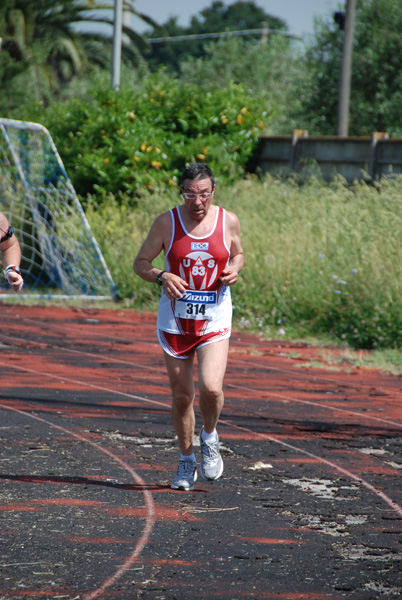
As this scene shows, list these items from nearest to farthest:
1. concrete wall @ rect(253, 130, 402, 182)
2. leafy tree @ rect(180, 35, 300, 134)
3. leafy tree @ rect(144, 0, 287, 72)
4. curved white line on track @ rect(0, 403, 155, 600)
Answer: curved white line on track @ rect(0, 403, 155, 600)
concrete wall @ rect(253, 130, 402, 182)
leafy tree @ rect(180, 35, 300, 134)
leafy tree @ rect(144, 0, 287, 72)

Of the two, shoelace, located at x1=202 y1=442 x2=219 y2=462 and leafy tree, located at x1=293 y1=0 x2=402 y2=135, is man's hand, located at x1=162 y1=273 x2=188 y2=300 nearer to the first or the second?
shoelace, located at x1=202 y1=442 x2=219 y2=462

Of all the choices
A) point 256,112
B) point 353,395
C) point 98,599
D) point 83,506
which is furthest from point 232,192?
point 98,599

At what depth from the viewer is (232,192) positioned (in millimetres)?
18281

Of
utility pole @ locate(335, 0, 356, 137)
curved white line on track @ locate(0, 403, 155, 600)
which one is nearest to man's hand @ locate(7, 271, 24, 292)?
curved white line on track @ locate(0, 403, 155, 600)

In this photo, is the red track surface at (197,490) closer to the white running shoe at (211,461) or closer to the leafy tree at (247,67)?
the white running shoe at (211,461)

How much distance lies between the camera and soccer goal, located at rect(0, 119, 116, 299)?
16.9 meters

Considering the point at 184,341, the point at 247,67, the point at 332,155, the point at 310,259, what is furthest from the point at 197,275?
the point at 247,67

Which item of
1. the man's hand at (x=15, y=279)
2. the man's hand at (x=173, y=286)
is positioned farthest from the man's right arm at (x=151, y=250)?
the man's hand at (x=15, y=279)

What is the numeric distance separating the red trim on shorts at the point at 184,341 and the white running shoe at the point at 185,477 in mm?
674

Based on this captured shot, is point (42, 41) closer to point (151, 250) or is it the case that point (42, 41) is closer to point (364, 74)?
point (364, 74)

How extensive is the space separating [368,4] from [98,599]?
29.2 metres

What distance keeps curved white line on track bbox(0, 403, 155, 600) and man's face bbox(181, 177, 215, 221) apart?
5.57 feet

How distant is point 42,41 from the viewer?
3200cm

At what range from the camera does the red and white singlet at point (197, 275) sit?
5.45 meters
